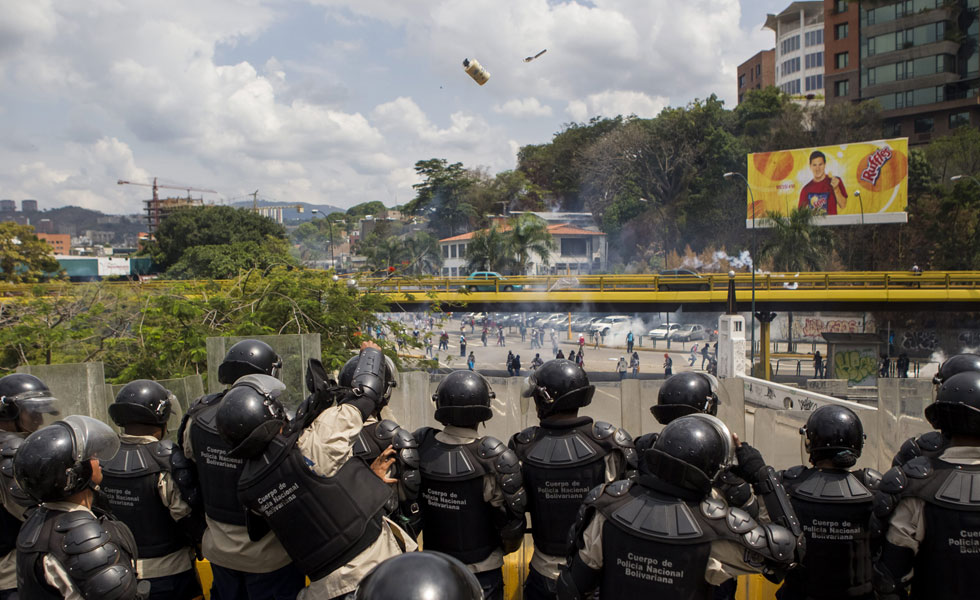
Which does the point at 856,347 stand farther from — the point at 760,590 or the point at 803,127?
the point at 803,127

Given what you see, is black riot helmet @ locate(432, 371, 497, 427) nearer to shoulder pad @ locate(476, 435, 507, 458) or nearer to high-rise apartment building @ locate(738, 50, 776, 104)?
shoulder pad @ locate(476, 435, 507, 458)

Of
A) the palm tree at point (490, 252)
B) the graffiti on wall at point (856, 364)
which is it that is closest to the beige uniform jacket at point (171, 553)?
the graffiti on wall at point (856, 364)

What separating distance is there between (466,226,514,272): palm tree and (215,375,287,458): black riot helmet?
1754 inches

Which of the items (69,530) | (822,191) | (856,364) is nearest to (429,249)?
(822,191)

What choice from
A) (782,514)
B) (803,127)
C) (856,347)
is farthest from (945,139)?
(782,514)

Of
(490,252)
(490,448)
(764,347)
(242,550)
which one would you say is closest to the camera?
(242,550)

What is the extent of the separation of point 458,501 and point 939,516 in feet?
8.44

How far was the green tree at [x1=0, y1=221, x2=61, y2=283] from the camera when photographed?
4047 centimetres

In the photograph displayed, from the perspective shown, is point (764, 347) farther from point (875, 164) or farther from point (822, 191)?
point (875, 164)

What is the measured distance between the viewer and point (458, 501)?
4.30 m

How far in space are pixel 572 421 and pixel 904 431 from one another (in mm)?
3585

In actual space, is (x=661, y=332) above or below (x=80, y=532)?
below

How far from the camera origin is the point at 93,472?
334cm

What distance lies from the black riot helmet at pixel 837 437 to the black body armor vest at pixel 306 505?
2.66 meters
